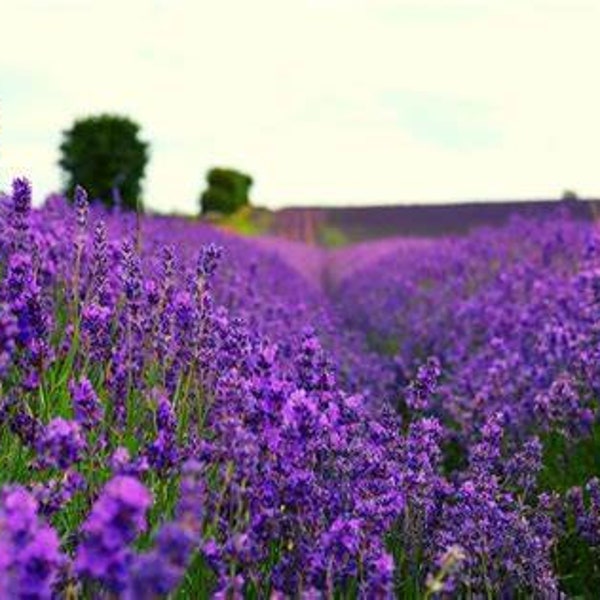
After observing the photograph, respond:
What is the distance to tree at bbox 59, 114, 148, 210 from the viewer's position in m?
26.0

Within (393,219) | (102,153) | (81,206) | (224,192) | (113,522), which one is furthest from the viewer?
(224,192)

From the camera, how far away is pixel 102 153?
2595 cm

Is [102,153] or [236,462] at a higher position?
[102,153]

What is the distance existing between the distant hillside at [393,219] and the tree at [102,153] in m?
4.87

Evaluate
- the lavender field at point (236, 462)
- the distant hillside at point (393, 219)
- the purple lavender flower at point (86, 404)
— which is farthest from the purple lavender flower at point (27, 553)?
the distant hillside at point (393, 219)

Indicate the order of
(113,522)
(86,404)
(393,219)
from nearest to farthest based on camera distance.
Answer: (113,522), (86,404), (393,219)

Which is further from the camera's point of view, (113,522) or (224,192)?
(224,192)

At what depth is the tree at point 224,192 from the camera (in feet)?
126

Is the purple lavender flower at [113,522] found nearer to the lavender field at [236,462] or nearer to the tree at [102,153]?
the lavender field at [236,462]

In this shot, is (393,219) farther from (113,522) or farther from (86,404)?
(113,522)

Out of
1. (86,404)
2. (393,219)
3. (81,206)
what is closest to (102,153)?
(393,219)

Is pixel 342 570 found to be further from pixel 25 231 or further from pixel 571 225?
pixel 571 225

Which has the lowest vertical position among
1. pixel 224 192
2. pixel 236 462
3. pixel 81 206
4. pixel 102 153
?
pixel 236 462

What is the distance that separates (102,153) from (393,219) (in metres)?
11.8
